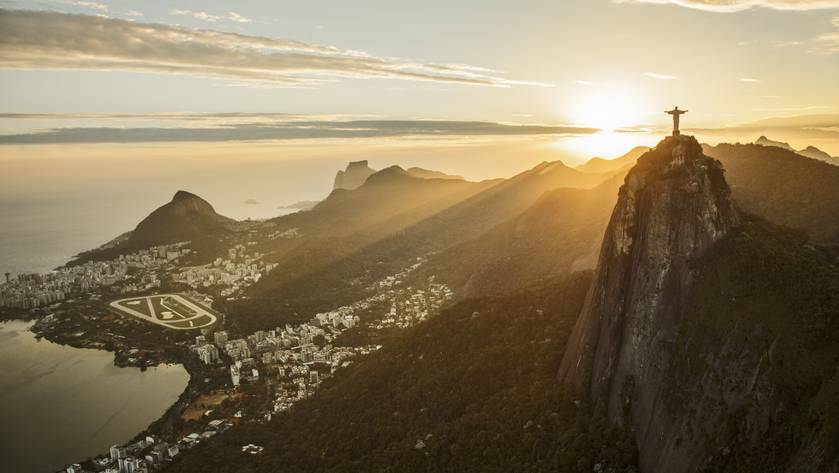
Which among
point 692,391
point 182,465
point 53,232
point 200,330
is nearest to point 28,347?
point 200,330

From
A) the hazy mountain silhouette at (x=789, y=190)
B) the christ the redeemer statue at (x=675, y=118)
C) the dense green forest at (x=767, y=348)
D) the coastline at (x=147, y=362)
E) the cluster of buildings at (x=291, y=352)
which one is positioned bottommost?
the coastline at (x=147, y=362)

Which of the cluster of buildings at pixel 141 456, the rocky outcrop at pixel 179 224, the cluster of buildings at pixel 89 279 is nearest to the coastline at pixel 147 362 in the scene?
the cluster of buildings at pixel 141 456

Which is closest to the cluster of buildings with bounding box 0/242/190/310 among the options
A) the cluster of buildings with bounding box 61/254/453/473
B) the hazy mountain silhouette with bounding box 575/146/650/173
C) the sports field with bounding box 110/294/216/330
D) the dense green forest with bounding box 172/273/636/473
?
the sports field with bounding box 110/294/216/330

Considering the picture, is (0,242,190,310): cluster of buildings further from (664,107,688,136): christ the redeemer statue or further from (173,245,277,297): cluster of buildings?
(664,107,688,136): christ the redeemer statue

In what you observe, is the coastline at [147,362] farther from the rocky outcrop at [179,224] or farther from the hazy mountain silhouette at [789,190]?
the hazy mountain silhouette at [789,190]

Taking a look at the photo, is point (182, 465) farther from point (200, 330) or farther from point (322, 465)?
point (200, 330)

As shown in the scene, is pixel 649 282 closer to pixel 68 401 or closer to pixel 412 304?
pixel 412 304

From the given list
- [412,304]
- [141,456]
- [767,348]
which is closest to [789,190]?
[767,348]
